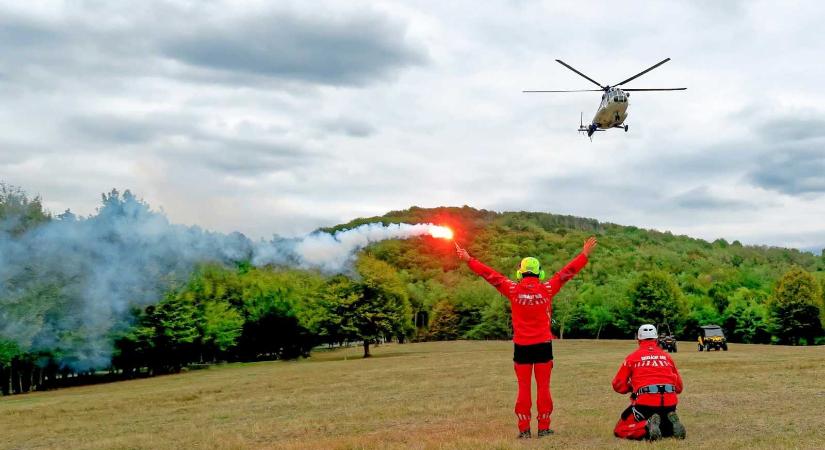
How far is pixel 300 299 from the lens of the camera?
A: 273ft

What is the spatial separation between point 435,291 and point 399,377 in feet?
347

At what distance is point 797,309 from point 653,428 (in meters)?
89.5

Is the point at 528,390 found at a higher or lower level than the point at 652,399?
higher

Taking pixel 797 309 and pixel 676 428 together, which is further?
pixel 797 309

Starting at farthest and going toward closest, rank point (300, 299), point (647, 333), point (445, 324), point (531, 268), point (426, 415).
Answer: point (445, 324) → point (300, 299) → point (426, 415) → point (531, 268) → point (647, 333)

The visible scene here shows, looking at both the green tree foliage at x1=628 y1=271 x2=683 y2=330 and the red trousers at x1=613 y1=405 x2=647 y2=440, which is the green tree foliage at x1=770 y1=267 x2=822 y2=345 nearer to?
the green tree foliage at x1=628 y1=271 x2=683 y2=330

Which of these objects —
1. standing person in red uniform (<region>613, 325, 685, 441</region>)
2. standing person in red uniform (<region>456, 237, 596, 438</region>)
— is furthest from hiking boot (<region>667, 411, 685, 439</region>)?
standing person in red uniform (<region>456, 237, 596, 438</region>)

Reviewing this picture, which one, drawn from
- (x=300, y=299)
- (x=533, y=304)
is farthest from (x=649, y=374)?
(x=300, y=299)

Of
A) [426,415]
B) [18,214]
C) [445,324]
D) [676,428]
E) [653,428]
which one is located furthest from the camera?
[445,324]

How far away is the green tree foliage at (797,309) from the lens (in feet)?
294

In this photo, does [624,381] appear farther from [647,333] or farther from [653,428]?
[653,428]

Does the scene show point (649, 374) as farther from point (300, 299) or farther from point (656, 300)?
point (656, 300)

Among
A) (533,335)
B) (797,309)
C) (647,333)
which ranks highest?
(533,335)

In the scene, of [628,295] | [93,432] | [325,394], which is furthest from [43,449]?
[628,295]
